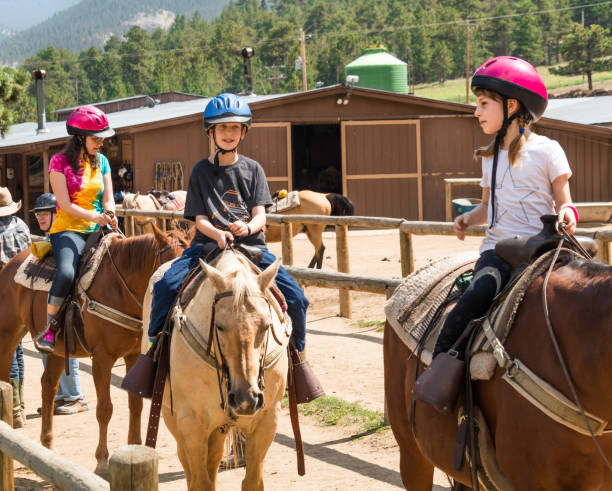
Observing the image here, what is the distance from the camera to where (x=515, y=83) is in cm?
345

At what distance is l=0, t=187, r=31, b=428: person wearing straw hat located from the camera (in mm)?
7432

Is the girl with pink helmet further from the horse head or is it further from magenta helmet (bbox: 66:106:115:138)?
magenta helmet (bbox: 66:106:115:138)

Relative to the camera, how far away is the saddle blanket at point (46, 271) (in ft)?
20.0

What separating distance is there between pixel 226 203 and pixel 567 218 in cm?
203

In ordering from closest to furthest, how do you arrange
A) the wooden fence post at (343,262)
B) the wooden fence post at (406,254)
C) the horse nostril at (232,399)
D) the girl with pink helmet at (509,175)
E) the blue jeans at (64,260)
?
the girl with pink helmet at (509,175) < the horse nostril at (232,399) < the blue jeans at (64,260) < the wooden fence post at (406,254) < the wooden fence post at (343,262)

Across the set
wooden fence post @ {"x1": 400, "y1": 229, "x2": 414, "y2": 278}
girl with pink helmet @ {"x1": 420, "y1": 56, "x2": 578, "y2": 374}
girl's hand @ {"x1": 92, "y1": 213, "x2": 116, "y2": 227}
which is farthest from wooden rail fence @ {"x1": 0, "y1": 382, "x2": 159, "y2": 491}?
wooden fence post @ {"x1": 400, "y1": 229, "x2": 414, "y2": 278}

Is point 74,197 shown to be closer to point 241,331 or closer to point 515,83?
point 241,331

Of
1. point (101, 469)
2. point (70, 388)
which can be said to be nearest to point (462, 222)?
point (101, 469)

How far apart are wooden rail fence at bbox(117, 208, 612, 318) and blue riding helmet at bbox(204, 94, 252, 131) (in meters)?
2.02

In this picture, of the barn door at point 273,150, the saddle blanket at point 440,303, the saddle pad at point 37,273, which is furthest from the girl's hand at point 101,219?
the barn door at point 273,150

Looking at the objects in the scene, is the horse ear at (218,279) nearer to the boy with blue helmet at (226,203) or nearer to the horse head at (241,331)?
the horse head at (241,331)

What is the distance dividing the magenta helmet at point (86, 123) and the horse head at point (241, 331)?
8.30 ft

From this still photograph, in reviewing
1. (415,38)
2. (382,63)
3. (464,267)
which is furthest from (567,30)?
(464,267)

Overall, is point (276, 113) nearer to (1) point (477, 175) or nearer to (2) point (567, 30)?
(1) point (477, 175)
